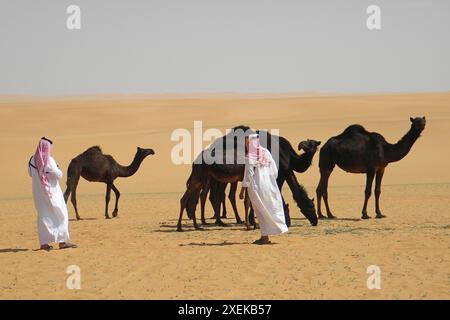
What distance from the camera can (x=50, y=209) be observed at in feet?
42.3

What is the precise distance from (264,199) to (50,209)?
3350mm

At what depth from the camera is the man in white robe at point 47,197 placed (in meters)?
12.8

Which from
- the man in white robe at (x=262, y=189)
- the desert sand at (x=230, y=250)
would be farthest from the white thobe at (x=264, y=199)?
the desert sand at (x=230, y=250)

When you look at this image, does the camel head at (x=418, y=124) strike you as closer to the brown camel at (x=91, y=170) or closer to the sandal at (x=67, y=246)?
the brown camel at (x=91, y=170)

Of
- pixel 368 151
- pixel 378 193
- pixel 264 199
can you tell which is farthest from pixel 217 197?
pixel 264 199

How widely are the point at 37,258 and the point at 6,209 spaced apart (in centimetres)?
1199

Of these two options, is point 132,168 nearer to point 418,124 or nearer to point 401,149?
point 401,149

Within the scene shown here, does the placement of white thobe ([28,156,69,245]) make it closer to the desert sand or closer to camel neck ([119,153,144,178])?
the desert sand

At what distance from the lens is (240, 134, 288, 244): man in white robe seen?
12750 millimetres

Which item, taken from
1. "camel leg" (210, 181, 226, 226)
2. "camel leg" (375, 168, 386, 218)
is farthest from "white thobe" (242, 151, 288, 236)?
"camel leg" (375, 168, 386, 218)

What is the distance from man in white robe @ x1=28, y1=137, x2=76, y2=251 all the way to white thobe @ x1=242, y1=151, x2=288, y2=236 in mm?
2919
